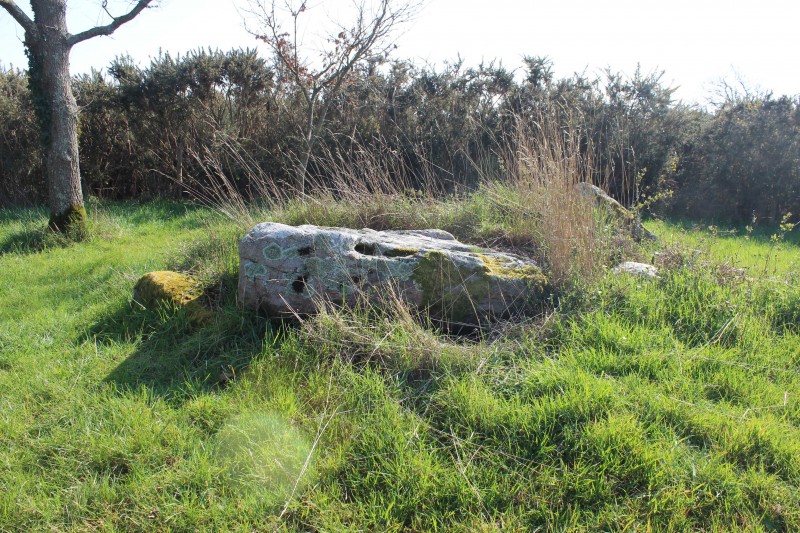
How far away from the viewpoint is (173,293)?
14.6ft

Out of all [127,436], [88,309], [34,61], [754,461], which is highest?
[34,61]

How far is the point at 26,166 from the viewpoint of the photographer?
11031 millimetres

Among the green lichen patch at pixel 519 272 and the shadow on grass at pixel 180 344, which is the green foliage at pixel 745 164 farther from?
the shadow on grass at pixel 180 344

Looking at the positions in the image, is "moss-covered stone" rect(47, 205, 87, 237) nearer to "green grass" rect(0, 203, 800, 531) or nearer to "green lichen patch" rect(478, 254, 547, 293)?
"green grass" rect(0, 203, 800, 531)

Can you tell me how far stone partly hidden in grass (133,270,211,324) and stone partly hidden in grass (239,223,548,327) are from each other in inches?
17.1

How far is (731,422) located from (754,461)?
0.23 meters

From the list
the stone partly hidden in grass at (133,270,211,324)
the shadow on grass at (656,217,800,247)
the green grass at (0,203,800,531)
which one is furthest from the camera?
the shadow on grass at (656,217,800,247)

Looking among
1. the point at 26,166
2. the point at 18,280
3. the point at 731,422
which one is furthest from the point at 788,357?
the point at 26,166

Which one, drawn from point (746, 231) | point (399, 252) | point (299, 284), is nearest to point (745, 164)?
point (746, 231)

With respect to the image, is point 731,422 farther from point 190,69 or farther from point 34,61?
point 190,69

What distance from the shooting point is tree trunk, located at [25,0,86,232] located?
25.3 feet

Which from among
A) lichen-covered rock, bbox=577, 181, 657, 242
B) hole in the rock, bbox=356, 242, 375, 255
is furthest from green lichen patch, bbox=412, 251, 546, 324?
lichen-covered rock, bbox=577, 181, 657, 242

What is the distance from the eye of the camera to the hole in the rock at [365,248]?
4.28 m

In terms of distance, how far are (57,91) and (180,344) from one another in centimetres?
589
